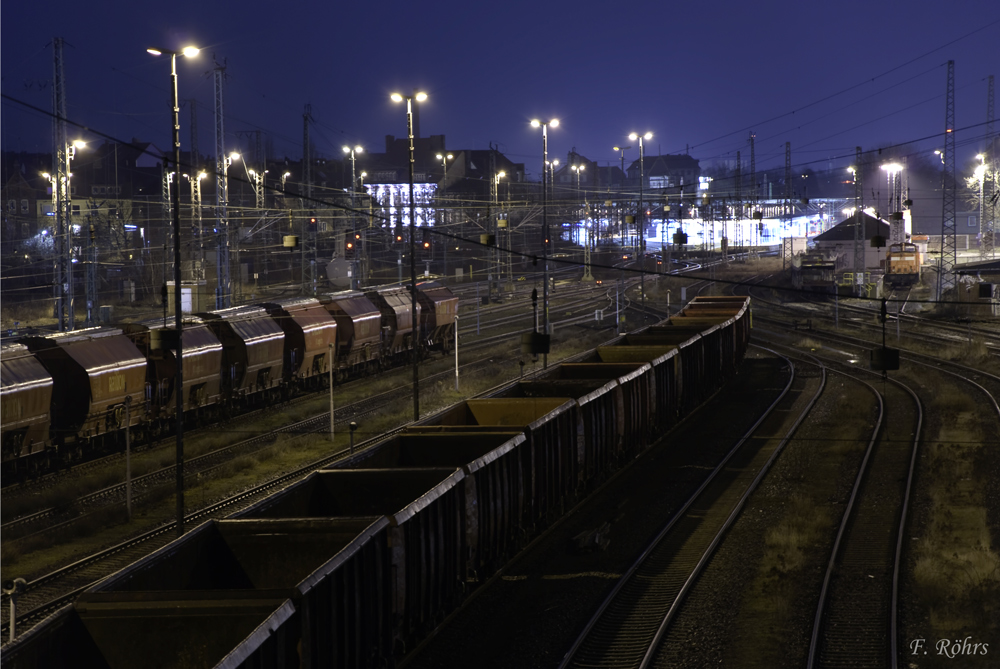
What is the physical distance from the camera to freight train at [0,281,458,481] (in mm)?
19219

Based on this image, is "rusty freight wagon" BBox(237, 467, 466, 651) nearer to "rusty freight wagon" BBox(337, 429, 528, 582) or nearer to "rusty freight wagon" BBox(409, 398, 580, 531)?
"rusty freight wagon" BBox(337, 429, 528, 582)

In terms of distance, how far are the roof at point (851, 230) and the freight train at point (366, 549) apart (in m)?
56.7

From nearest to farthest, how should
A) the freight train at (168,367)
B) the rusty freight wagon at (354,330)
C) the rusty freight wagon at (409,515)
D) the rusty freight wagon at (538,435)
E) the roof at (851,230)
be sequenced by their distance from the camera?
1. the rusty freight wagon at (409,515)
2. the rusty freight wagon at (538,435)
3. the freight train at (168,367)
4. the rusty freight wagon at (354,330)
5. the roof at (851,230)

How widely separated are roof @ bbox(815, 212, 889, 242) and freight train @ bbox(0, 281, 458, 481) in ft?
154

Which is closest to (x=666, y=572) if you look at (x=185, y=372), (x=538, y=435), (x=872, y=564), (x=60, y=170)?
(x=538, y=435)

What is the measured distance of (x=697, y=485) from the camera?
1759cm

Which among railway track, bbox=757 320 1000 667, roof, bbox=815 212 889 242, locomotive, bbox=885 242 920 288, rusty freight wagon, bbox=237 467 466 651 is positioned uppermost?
roof, bbox=815 212 889 242

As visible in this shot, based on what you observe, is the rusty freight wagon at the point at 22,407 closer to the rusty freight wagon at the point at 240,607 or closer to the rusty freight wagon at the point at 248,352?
the rusty freight wagon at the point at 248,352

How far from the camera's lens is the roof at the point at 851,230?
68688 millimetres

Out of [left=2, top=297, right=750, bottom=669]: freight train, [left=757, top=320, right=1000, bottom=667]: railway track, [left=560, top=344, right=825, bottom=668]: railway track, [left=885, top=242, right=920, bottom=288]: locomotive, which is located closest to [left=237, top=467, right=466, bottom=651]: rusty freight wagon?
[left=2, top=297, right=750, bottom=669]: freight train

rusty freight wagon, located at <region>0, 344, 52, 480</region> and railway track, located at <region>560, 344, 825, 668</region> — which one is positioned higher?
rusty freight wagon, located at <region>0, 344, 52, 480</region>

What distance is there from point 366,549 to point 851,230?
68756 mm

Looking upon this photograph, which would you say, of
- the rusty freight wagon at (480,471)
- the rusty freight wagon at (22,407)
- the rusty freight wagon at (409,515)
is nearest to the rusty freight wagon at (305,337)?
the rusty freight wagon at (22,407)

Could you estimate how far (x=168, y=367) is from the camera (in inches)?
919
